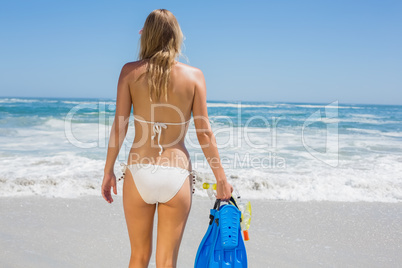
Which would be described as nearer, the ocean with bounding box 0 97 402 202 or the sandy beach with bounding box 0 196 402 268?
the sandy beach with bounding box 0 196 402 268

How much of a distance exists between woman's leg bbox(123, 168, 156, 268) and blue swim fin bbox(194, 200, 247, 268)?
29 cm

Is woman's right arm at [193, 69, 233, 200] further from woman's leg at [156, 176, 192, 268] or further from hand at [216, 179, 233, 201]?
woman's leg at [156, 176, 192, 268]

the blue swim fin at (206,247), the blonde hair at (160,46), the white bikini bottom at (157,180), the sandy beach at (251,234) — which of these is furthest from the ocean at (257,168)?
the blonde hair at (160,46)

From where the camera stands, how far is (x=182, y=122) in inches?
73.7

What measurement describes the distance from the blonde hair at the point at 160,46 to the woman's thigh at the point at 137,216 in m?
0.48

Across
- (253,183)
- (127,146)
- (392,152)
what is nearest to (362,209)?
(253,183)

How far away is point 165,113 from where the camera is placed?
1839 mm

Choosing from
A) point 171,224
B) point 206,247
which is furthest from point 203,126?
point 206,247

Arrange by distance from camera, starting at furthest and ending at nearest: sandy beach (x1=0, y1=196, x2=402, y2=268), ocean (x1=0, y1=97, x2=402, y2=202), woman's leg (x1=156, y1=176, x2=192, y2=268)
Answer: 1. ocean (x1=0, y1=97, x2=402, y2=202)
2. sandy beach (x1=0, y1=196, x2=402, y2=268)
3. woman's leg (x1=156, y1=176, x2=192, y2=268)

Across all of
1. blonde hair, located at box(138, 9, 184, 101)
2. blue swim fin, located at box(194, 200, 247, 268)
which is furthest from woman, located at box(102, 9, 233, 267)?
blue swim fin, located at box(194, 200, 247, 268)

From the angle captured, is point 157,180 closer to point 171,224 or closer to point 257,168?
point 171,224

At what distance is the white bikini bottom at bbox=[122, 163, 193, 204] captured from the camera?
184cm

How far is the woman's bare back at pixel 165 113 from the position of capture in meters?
1.79

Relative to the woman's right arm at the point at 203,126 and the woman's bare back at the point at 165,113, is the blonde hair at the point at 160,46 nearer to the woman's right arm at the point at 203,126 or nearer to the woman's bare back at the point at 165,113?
the woman's bare back at the point at 165,113
